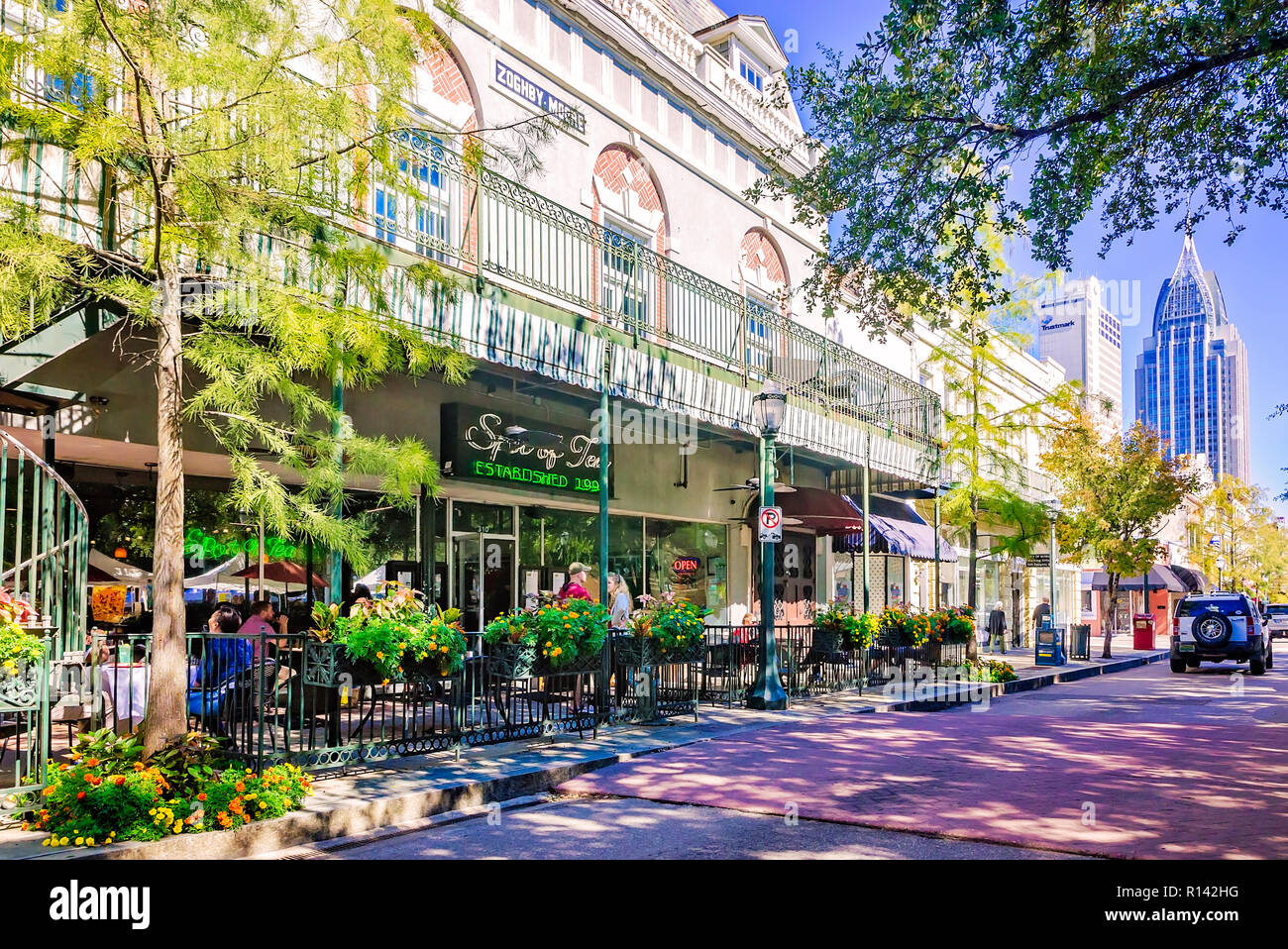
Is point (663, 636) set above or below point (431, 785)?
above

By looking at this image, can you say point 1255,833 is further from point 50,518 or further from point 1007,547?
point 1007,547

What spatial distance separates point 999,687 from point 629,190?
11179 mm

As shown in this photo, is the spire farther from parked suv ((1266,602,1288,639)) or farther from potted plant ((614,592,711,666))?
parked suv ((1266,602,1288,639))

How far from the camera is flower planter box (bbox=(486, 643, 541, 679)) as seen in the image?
9672mm

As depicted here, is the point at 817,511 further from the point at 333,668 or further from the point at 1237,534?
the point at 1237,534

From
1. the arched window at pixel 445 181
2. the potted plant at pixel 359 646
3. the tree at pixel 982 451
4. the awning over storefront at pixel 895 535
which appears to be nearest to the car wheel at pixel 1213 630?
the tree at pixel 982 451

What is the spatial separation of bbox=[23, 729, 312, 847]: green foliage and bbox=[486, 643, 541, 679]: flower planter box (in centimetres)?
281

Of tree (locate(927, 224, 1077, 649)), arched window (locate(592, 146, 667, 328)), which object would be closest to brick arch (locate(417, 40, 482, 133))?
arched window (locate(592, 146, 667, 328))

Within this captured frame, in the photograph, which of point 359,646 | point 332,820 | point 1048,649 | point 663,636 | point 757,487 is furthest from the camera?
point 1048,649

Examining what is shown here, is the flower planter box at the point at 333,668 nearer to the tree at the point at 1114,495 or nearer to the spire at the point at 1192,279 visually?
the spire at the point at 1192,279

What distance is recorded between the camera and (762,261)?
924 inches

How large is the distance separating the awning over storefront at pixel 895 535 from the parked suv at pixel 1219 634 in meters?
5.61

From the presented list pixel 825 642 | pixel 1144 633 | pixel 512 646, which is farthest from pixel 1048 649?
pixel 512 646

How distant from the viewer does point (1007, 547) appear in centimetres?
2597
